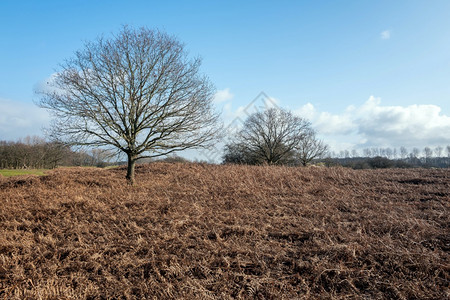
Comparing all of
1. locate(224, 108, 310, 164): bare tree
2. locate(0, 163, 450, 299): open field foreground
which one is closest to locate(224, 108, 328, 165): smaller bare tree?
locate(224, 108, 310, 164): bare tree

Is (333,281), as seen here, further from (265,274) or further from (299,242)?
(299,242)

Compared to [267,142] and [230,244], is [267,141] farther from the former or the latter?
[230,244]

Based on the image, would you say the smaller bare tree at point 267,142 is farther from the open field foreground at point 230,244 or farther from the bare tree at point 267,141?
the open field foreground at point 230,244

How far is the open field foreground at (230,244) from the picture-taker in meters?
Result: 3.51

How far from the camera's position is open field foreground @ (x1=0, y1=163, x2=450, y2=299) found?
11.5 ft

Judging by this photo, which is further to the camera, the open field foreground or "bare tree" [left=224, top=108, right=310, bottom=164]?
"bare tree" [left=224, top=108, right=310, bottom=164]

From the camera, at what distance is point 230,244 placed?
184 inches

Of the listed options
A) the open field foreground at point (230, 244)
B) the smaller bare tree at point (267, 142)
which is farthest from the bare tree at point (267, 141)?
the open field foreground at point (230, 244)

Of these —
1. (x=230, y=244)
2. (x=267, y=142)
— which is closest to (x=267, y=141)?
(x=267, y=142)

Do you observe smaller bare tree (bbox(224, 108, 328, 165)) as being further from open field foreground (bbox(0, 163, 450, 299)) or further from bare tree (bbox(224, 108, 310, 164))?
open field foreground (bbox(0, 163, 450, 299))

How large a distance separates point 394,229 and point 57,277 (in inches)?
249

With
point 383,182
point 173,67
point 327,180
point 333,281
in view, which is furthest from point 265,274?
point 173,67

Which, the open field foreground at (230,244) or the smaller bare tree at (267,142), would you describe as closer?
the open field foreground at (230,244)

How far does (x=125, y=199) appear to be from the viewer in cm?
820
